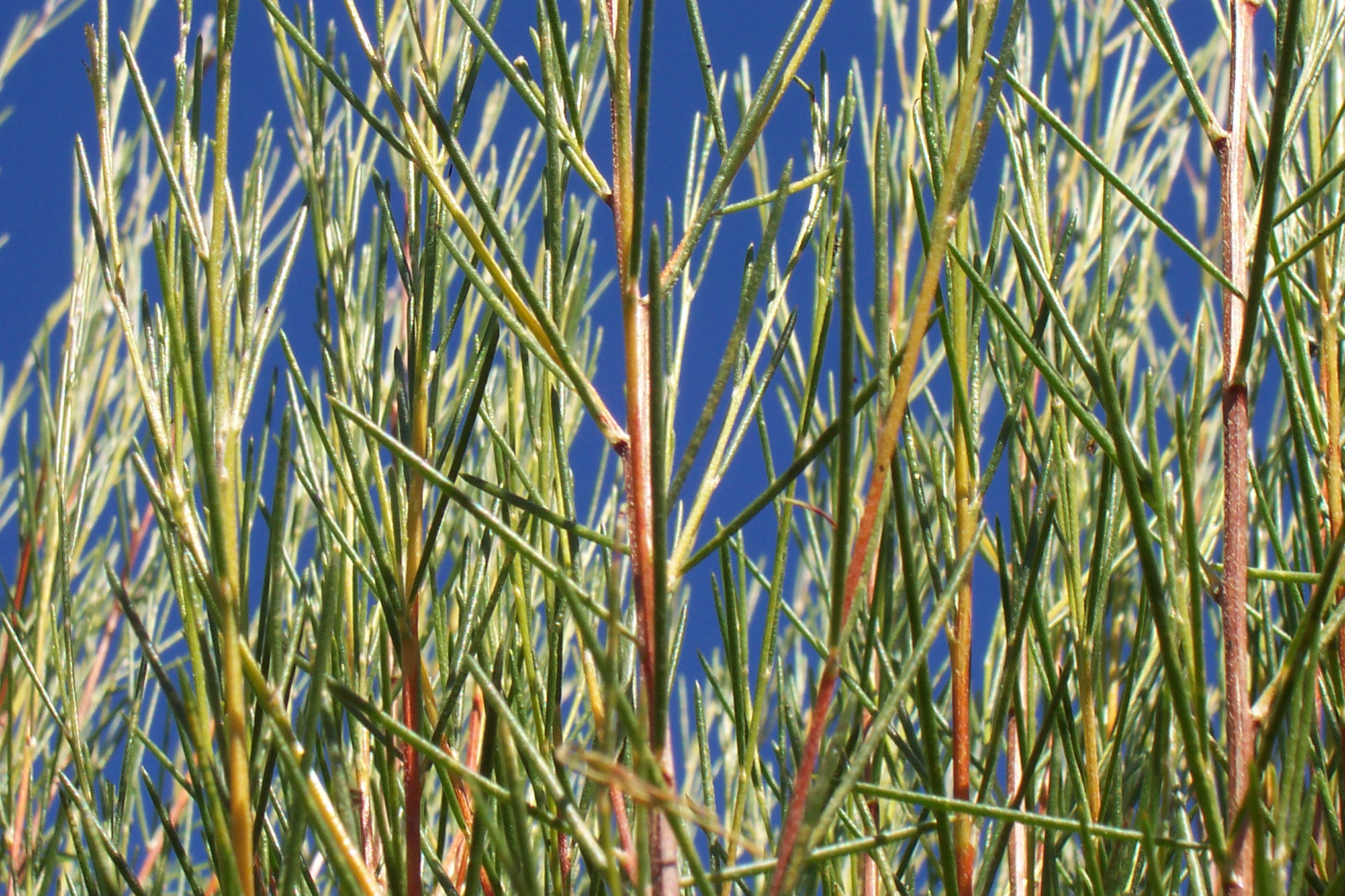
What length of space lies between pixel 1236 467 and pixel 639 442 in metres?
0.20

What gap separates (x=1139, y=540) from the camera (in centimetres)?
34

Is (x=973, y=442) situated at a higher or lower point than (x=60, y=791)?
higher

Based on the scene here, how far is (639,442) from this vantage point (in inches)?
16.5

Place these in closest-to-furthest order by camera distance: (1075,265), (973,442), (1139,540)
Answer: (1139,540)
(973,442)
(1075,265)

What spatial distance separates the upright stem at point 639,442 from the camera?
364 mm

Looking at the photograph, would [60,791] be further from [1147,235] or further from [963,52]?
[1147,235]

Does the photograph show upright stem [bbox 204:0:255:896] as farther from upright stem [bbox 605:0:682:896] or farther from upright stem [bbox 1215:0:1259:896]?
upright stem [bbox 1215:0:1259:896]

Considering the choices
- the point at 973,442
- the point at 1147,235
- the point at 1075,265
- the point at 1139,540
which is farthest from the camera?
the point at 1147,235

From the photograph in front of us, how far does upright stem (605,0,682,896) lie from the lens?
36cm

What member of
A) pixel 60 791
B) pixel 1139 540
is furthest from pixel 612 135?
pixel 60 791

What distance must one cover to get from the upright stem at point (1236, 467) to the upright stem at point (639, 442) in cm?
16

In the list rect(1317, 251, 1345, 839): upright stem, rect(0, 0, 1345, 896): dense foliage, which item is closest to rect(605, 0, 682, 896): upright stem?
rect(0, 0, 1345, 896): dense foliage

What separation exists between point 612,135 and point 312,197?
0.24 metres

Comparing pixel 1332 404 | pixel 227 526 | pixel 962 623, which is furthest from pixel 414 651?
pixel 1332 404
